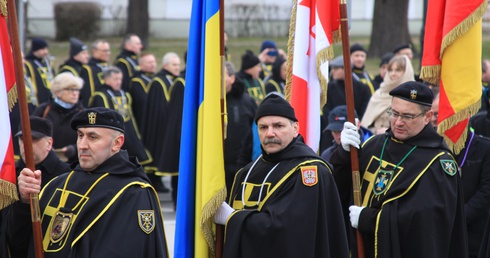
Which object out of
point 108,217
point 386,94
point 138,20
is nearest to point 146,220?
point 108,217

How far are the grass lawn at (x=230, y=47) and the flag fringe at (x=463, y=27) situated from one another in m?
17.7

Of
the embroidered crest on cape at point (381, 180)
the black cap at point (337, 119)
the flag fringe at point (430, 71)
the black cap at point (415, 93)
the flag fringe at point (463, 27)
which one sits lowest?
the embroidered crest on cape at point (381, 180)

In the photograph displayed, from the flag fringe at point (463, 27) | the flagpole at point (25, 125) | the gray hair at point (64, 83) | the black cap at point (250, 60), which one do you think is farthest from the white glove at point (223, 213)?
the black cap at point (250, 60)

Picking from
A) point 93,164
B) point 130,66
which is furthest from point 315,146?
point 130,66

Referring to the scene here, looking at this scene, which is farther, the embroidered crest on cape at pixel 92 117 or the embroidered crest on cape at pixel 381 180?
the embroidered crest on cape at pixel 381 180

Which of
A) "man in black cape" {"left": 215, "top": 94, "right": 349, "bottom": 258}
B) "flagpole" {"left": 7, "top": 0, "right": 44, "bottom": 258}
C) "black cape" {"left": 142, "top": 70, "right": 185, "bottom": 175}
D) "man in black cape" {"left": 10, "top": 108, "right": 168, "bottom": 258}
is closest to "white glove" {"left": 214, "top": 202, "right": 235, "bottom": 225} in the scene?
"man in black cape" {"left": 215, "top": 94, "right": 349, "bottom": 258}

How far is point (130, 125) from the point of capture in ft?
43.5

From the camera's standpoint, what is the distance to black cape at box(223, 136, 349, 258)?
6.31m

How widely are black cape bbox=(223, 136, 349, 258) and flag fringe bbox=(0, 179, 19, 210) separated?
4.40ft

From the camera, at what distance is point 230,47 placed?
2933 centimetres

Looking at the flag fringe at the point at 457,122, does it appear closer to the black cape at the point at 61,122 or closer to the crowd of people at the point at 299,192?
the crowd of people at the point at 299,192

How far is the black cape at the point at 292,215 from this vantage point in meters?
6.31

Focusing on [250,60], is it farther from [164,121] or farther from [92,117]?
[92,117]

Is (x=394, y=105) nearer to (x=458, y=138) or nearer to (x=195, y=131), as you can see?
(x=458, y=138)
